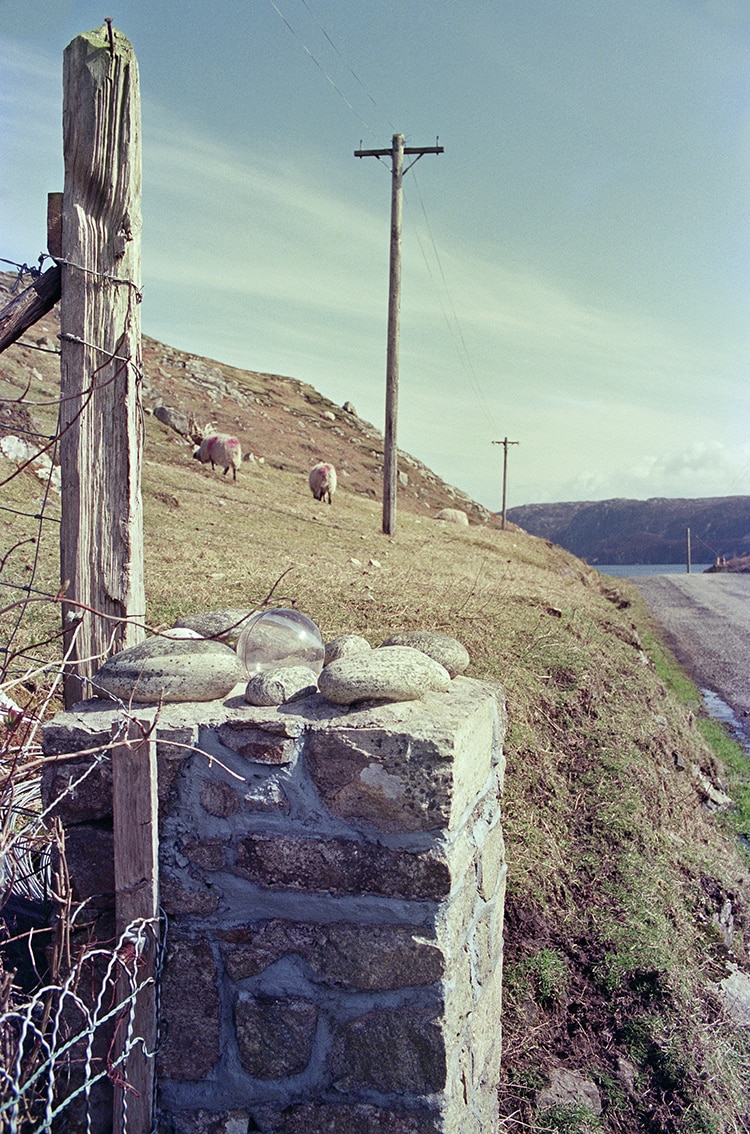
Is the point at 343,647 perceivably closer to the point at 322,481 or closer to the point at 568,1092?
the point at 568,1092

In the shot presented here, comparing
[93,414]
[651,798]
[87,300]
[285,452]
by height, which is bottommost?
[651,798]

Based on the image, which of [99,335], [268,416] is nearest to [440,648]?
[99,335]

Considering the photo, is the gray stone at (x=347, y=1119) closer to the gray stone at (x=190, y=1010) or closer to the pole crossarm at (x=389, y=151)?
the gray stone at (x=190, y=1010)

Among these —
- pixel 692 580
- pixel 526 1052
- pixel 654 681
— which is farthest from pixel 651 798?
pixel 692 580

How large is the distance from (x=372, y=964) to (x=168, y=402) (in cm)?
2545

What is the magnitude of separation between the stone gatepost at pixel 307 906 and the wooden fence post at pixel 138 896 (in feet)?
0.17

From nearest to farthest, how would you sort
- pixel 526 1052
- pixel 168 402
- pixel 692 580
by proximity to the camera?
1. pixel 526 1052
2. pixel 168 402
3. pixel 692 580

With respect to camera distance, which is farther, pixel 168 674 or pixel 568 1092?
pixel 568 1092

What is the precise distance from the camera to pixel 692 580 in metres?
29.5

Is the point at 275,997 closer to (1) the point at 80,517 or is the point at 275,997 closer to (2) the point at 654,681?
(1) the point at 80,517

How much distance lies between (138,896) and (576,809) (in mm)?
3236

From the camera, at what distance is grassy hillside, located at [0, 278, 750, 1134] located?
139 inches

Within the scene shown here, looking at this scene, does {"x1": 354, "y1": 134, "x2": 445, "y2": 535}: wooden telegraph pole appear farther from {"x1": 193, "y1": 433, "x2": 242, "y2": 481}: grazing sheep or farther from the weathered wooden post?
the weathered wooden post

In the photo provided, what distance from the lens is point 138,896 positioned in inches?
95.7
